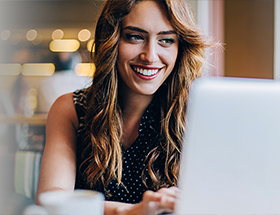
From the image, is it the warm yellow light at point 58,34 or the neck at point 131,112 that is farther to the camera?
→ the warm yellow light at point 58,34

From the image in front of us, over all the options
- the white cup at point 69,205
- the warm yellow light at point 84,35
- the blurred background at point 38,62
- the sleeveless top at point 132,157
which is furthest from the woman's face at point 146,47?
the warm yellow light at point 84,35

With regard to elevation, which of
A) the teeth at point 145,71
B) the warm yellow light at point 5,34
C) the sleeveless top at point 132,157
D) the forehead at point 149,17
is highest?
the warm yellow light at point 5,34

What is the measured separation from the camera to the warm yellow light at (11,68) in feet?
6.56

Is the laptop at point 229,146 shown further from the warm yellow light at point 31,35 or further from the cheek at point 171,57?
the warm yellow light at point 31,35

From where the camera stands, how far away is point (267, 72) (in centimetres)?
195

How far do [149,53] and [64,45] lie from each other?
116 centimetres

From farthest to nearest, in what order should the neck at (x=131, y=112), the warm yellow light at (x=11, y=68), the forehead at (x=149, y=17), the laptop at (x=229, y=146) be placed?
1. the warm yellow light at (x=11, y=68)
2. the neck at (x=131, y=112)
3. the forehead at (x=149, y=17)
4. the laptop at (x=229, y=146)

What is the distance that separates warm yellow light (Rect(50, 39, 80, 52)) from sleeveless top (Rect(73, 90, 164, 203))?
3.03 ft

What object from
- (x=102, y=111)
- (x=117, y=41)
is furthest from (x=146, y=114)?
(x=117, y=41)

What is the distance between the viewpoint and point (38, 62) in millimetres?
2043

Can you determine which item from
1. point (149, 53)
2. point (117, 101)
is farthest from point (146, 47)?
point (117, 101)

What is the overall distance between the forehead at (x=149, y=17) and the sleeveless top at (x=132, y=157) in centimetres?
28

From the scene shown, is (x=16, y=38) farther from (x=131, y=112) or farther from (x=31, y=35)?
(x=131, y=112)

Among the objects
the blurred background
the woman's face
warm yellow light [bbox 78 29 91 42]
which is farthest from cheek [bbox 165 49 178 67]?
warm yellow light [bbox 78 29 91 42]
